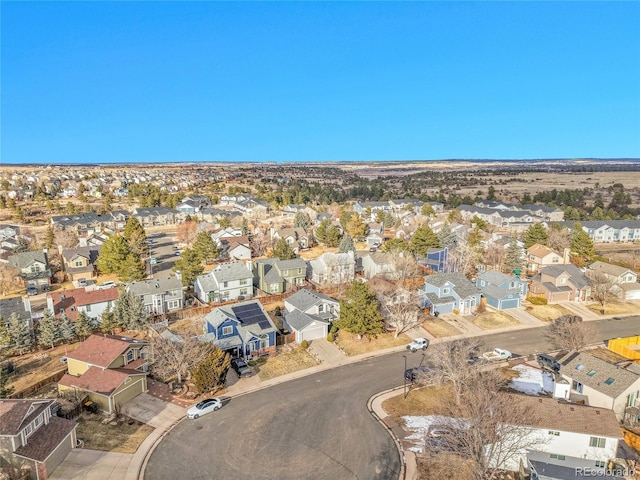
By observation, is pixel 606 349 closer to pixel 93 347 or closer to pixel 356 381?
pixel 356 381

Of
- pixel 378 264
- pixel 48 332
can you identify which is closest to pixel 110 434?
pixel 48 332

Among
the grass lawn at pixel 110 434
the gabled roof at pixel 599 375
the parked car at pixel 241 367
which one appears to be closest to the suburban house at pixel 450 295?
the gabled roof at pixel 599 375

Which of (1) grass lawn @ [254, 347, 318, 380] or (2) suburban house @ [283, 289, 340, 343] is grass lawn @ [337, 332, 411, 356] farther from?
(1) grass lawn @ [254, 347, 318, 380]

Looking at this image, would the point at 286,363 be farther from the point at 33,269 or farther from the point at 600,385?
the point at 33,269

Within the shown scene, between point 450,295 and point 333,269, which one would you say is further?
point 333,269

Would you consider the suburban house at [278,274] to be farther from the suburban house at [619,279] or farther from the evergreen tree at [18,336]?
the suburban house at [619,279]
